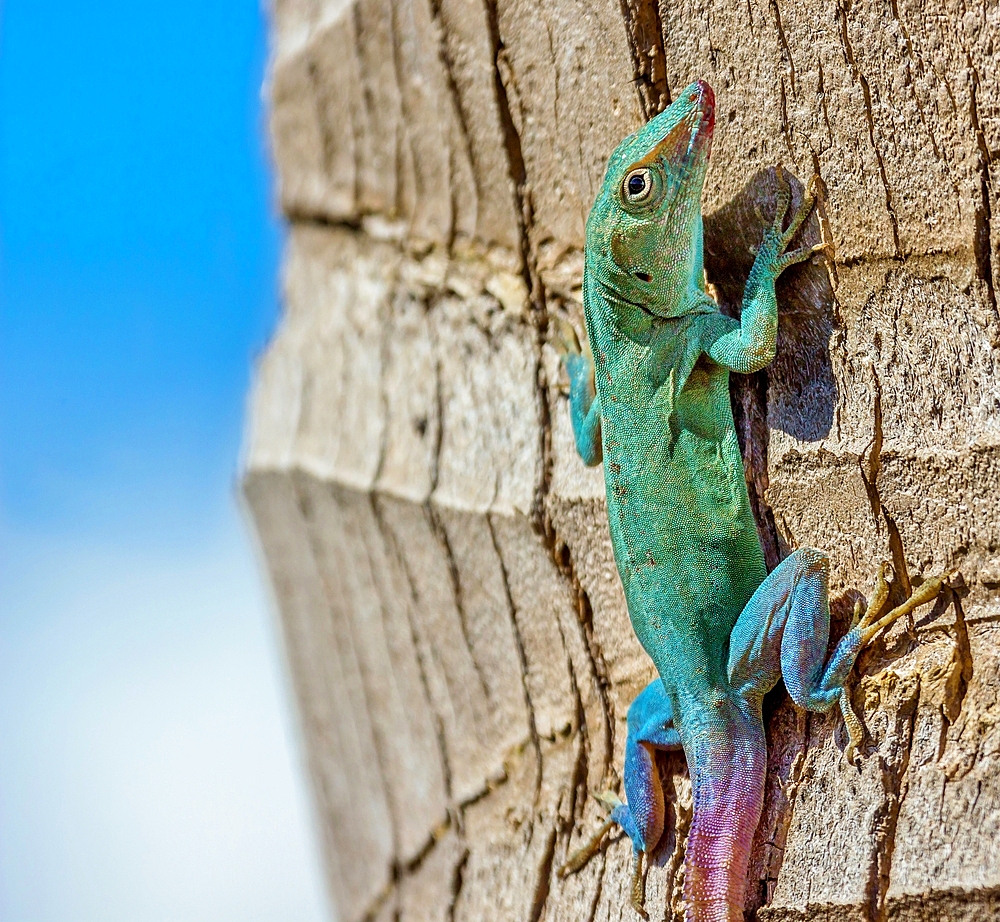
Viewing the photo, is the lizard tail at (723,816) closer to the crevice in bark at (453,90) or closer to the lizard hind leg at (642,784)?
the lizard hind leg at (642,784)

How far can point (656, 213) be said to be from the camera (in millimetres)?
2121

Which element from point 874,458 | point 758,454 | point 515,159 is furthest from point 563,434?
point 874,458

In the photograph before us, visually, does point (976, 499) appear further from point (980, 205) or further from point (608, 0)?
point (608, 0)

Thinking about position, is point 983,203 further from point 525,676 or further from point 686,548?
point 525,676

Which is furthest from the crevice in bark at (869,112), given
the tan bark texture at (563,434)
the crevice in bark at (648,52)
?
the crevice in bark at (648,52)

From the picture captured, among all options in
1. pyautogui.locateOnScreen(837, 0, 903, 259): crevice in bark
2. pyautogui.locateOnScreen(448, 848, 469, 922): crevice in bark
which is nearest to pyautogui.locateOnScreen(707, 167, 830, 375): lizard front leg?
pyautogui.locateOnScreen(837, 0, 903, 259): crevice in bark

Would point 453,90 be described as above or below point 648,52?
above

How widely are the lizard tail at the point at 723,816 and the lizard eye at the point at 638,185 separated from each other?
1.04 metres

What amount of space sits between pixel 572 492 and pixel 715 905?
83 cm

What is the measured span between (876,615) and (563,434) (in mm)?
761

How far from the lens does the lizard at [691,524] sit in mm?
1837

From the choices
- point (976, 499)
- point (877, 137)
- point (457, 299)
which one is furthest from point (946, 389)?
point (457, 299)

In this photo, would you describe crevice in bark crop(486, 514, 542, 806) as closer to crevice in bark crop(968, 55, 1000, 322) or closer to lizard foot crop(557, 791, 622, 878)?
lizard foot crop(557, 791, 622, 878)

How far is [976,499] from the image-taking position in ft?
5.30
